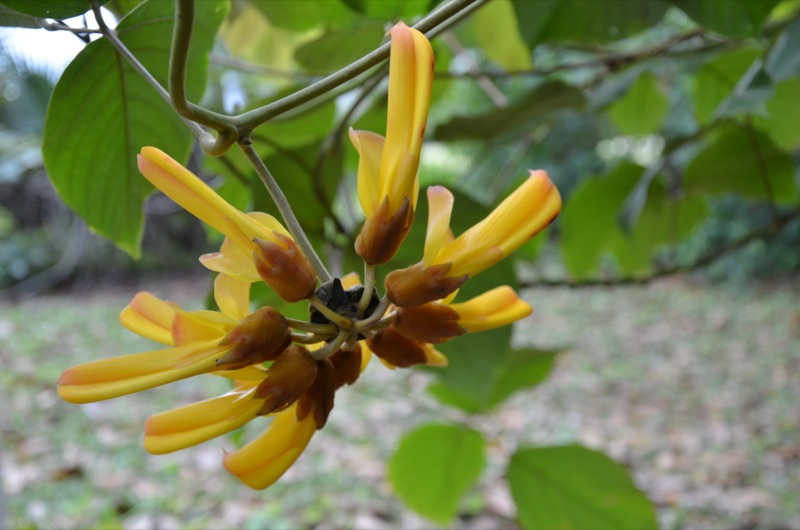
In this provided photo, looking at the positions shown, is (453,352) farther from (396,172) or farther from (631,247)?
(631,247)

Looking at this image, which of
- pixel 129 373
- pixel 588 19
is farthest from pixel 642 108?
pixel 129 373

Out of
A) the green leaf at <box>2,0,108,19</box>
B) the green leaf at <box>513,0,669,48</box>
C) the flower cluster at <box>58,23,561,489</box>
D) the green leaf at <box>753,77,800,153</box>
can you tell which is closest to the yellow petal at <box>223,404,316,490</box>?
the flower cluster at <box>58,23,561,489</box>

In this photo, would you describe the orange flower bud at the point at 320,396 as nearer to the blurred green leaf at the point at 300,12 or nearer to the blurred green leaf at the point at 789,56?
the blurred green leaf at the point at 300,12

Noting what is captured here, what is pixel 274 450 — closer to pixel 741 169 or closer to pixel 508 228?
pixel 508 228

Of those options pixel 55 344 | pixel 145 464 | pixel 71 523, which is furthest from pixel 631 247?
pixel 55 344

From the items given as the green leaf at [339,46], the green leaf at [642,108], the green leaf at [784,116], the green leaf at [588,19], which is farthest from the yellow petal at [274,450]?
the green leaf at [642,108]

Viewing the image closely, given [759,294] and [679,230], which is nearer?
[679,230]
